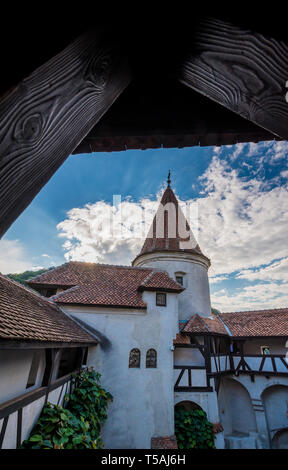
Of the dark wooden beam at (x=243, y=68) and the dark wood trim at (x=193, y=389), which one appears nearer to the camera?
the dark wooden beam at (x=243, y=68)

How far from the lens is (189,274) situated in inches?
583

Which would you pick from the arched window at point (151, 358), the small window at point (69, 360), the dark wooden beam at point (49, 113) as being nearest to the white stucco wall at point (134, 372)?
the arched window at point (151, 358)

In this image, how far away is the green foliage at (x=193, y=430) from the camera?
9703 millimetres

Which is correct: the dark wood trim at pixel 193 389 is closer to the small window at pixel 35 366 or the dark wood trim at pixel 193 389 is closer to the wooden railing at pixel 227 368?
the wooden railing at pixel 227 368

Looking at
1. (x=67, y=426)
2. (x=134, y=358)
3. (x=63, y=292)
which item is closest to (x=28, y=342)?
(x=67, y=426)

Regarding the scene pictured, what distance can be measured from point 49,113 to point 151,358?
1140 centimetres

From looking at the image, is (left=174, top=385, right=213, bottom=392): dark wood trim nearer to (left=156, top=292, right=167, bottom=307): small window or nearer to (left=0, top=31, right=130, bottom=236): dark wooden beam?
(left=156, top=292, right=167, bottom=307): small window

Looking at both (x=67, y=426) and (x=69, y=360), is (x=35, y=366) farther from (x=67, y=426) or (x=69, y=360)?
(x=69, y=360)

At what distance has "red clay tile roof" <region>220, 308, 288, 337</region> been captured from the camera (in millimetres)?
14141

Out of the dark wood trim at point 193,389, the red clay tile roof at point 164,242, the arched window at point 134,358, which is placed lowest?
the dark wood trim at point 193,389

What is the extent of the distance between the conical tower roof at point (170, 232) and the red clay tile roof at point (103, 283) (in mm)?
2432

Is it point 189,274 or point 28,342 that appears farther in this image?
point 189,274
